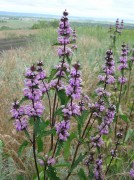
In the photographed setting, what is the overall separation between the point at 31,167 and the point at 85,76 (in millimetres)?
2904

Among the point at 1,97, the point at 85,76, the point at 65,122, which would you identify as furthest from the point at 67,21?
the point at 85,76

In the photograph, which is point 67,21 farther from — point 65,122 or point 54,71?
point 65,122

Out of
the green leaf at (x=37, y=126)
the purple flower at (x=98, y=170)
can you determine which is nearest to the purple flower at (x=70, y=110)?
the green leaf at (x=37, y=126)

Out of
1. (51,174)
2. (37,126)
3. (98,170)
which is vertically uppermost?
(37,126)

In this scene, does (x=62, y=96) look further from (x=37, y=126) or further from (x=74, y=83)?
(x=37, y=126)

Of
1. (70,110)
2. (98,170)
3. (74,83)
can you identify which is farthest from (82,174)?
(74,83)

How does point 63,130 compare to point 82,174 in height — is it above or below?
above

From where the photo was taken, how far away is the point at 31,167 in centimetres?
338

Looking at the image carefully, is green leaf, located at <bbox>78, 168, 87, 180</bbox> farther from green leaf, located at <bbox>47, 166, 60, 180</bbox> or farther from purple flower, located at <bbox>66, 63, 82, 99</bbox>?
purple flower, located at <bbox>66, 63, 82, 99</bbox>

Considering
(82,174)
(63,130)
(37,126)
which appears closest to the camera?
(37,126)

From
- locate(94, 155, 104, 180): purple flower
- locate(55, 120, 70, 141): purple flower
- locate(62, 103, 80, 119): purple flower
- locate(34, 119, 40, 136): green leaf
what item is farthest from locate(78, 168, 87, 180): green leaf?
locate(34, 119, 40, 136): green leaf

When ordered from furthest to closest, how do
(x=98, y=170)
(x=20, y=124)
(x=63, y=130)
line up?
1. (x=98, y=170)
2. (x=63, y=130)
3. (x=20, y=124)

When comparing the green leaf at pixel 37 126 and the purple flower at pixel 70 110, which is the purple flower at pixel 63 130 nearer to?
the purple flower at pixel 70 110

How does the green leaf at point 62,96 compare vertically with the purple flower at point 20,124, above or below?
above
